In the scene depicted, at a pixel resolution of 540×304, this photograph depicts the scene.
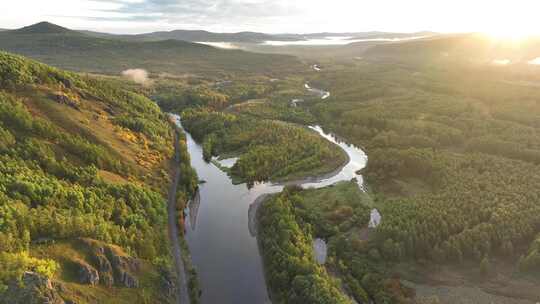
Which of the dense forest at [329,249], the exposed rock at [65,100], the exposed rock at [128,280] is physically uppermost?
the exposed rock at [65,100]

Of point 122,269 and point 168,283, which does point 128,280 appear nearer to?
point 122,269

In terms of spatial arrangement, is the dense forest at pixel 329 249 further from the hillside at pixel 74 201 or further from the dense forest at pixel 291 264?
the hillside at pixel 74 201

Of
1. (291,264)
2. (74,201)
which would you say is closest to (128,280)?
(74,201)

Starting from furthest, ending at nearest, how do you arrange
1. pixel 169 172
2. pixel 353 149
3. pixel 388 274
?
pixel 353 149 < pixel 169 172 < pixel 388 274

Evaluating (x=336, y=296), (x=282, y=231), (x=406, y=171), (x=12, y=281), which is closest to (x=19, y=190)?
(x=12, y=281)

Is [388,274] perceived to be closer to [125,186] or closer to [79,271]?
[79,271]

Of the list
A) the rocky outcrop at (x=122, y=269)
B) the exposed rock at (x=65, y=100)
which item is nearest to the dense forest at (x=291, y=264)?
the rocky outcrop at (x=122, y=269)

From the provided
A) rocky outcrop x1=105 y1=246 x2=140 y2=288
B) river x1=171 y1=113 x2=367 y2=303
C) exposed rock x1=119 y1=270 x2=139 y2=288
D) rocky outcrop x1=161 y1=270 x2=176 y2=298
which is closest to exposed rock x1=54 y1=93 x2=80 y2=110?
river x1=171 y1=113 x2=367 y2=303

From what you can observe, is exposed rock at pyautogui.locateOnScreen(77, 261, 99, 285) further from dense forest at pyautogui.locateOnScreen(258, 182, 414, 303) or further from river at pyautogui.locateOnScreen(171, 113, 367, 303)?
dense forest at pyautogui.locateOnScreen(258, 182, 414, 303)
